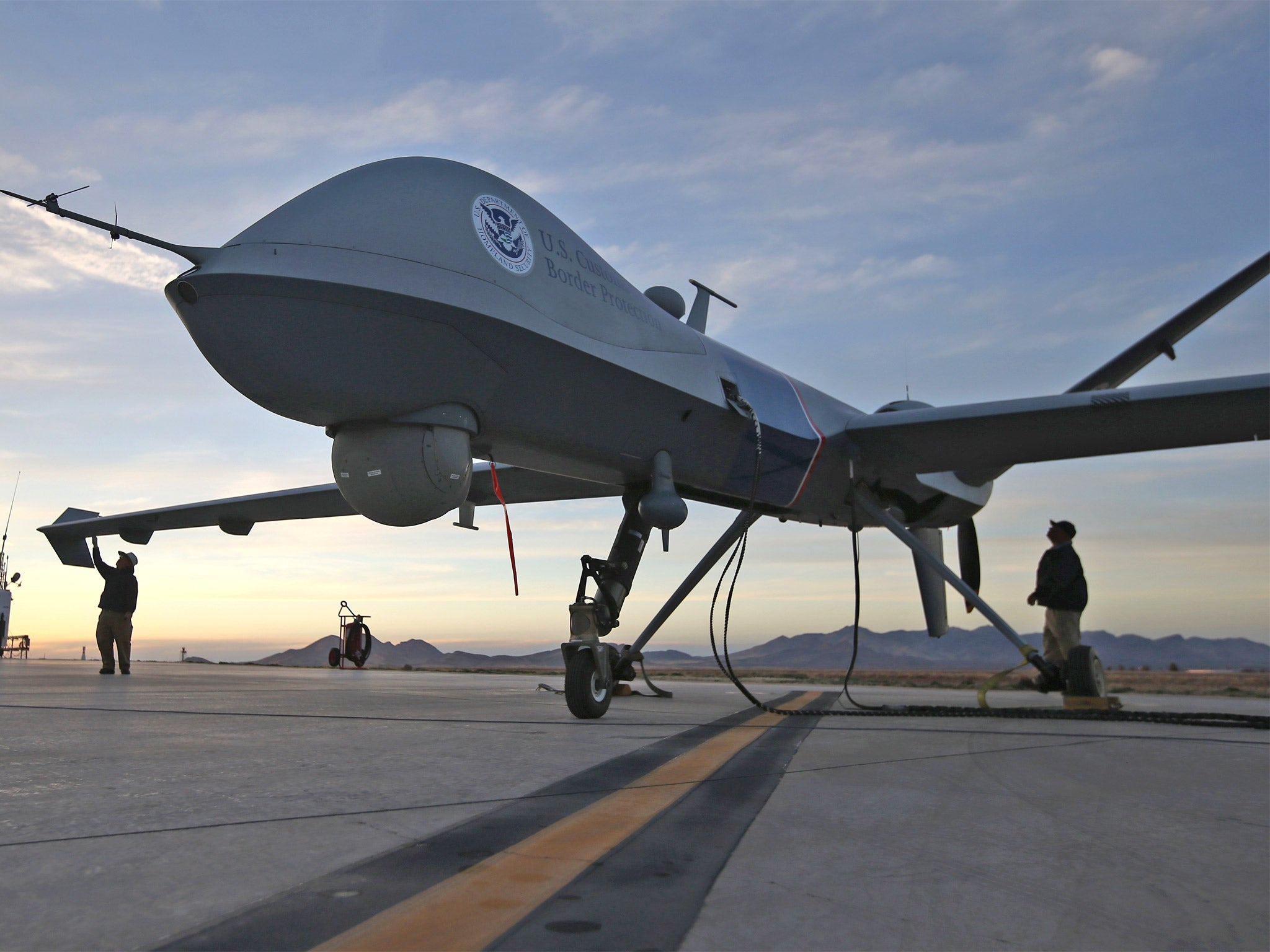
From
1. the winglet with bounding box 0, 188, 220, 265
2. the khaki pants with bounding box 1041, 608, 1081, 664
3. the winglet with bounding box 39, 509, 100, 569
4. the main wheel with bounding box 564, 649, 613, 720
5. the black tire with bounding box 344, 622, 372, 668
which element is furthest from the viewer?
the black tire with bounding box 344, 622, 372, 668

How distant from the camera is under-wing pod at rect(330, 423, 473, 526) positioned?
460 centimetres

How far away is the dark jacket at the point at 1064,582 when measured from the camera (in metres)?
→ 8.00

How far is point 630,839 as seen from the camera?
2107 mm

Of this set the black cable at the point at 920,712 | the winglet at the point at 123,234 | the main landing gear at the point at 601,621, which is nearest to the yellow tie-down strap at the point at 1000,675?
the black cable at the point at 920,712

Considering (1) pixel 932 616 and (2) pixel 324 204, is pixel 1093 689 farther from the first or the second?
(2) pixel 324 204

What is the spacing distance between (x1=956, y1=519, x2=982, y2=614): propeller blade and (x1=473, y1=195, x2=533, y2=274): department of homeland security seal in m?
7.68

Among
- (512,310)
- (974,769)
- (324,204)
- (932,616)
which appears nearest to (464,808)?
(974,769)

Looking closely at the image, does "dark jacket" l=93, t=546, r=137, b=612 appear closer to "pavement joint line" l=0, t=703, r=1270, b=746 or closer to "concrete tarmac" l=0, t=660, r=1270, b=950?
"pavement joint line" l=0, t=703, r=1270, b=746

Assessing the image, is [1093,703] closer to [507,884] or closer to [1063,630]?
[1063,630]

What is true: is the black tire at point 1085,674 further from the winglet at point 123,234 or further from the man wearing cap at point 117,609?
Result: the man wearing cap at point 117,609

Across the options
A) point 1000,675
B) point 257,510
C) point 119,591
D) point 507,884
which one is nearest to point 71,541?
point 119,591

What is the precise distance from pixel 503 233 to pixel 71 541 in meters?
11.8

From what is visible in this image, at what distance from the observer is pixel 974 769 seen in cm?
343

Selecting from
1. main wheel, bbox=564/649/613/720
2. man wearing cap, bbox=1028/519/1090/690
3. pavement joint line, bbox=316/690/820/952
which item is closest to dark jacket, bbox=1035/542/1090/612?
man wearing cap, bbox=1028/519/1090/690
